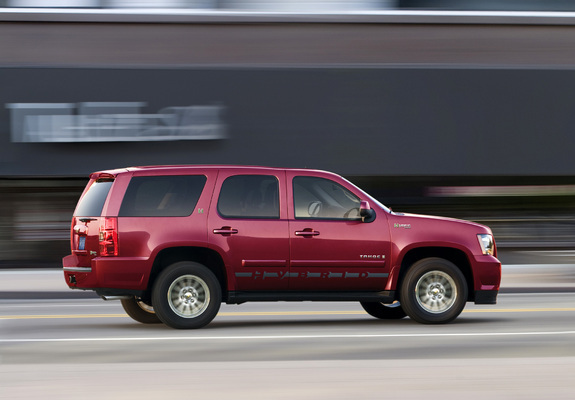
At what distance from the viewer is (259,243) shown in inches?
406

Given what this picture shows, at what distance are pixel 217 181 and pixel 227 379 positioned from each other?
374 centimetres

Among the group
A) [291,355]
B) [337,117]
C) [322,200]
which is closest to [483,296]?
[322,200]

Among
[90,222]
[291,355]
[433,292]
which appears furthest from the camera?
[433,292]

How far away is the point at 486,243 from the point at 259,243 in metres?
2.69

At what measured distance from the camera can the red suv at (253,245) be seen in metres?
10.1

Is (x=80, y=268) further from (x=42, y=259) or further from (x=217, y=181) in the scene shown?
(x=42, y=259)

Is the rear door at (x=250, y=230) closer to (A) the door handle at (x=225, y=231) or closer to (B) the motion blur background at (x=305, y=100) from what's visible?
(A) the door handle at (x=225, y=231)

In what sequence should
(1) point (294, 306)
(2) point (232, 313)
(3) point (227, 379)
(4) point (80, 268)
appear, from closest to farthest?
(3) point (227, 379) < (4) point (80, 268) < (2) point (232, 313) < (1) point (294, 306)

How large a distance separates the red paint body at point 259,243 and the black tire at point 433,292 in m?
0.18

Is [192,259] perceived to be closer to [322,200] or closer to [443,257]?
[322,200]

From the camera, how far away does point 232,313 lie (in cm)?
1242

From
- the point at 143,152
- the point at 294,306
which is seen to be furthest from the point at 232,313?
the point at 143,152

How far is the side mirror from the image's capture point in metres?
10.3

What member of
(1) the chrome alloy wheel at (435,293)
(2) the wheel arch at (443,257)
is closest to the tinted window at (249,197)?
(2) the wheel arch at (443,257)
